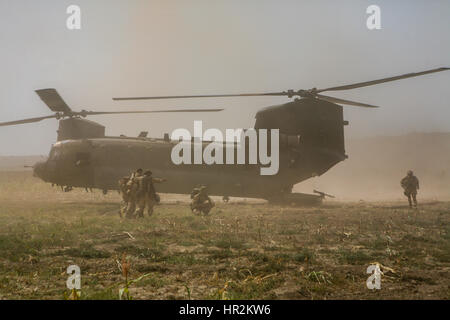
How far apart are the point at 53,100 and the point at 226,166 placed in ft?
29.5

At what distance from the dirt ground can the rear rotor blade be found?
757 cm

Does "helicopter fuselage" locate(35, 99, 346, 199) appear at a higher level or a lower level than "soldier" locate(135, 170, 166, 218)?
higher

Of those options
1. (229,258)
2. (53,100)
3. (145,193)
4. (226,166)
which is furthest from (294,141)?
(53,100)

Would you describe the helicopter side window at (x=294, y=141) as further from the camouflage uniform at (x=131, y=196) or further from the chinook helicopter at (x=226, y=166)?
the camouflage uniform at (x=131, y=196)

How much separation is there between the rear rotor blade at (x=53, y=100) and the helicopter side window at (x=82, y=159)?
2518mm

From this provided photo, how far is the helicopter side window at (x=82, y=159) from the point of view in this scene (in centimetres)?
1599

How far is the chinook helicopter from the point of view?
15844 millimetres

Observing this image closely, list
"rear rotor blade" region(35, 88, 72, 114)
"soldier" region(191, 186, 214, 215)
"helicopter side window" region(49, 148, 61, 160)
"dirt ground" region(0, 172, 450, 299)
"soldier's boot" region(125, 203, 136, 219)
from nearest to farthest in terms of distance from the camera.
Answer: "dirt ground" region(0, 172, 450, 299), "soldier's boot" region(125, 203, 136, 219), "soldier" region(191, 186, 214, 215), "rear rotor blade" region(35, 88, 72, 114), "helicopter side window" region(49, 148, 61, 160)

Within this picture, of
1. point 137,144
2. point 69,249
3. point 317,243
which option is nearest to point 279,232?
point 317,243

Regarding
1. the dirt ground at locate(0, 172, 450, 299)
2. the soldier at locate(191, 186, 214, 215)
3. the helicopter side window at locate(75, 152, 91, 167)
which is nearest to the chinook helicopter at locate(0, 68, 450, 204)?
the helicopter side window at locate(75, 152, 91, 167)

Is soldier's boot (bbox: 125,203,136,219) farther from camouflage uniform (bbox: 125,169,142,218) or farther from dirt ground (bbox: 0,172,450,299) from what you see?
dirt ground (bbox: 0,172,450,299)

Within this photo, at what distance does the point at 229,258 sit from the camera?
20.1 ft

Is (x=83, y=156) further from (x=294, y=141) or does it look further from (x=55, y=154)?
(x=294, y=141)

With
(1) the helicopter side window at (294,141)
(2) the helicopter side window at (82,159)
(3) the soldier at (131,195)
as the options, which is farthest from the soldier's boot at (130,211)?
(1) the helicopter side window at (294,141)
